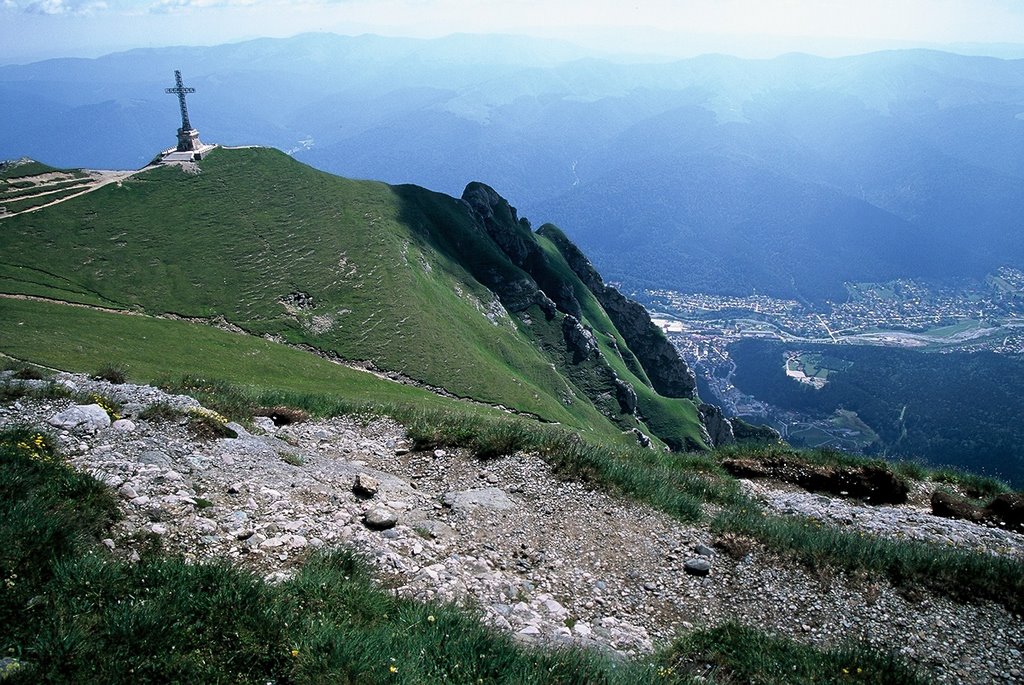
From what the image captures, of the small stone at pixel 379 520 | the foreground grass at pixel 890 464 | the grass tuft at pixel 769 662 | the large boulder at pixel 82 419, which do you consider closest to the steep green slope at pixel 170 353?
the large boulder at pixel 82 419

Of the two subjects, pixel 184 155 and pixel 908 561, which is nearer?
pixel 908 561

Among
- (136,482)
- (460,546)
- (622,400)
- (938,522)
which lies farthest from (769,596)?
Answer: (622,400)

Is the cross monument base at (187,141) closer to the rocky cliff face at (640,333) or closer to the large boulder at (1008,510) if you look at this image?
the rocky cliff face at (640,333)

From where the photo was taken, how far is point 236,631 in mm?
6098

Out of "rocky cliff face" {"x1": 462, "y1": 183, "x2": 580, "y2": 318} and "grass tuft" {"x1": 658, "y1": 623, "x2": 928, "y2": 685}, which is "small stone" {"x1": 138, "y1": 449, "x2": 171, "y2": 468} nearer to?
"grass tuft" {"x1": 658, "y1": 623, "x2": 928, "y2": 685}

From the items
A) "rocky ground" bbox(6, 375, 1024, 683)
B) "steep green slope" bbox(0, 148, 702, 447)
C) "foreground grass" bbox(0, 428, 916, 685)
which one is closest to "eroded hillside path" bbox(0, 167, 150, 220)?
"steep green slope" bbox(0, 148, 702, 447)

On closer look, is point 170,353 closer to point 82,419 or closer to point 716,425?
point 82,419

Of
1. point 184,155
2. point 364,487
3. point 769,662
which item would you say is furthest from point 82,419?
point 184,155

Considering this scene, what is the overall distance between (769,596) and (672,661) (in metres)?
3.18

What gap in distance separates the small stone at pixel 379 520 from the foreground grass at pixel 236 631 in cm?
178

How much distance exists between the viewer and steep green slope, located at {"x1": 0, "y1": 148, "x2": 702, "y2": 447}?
55000mm

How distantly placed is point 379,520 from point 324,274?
58.2 m

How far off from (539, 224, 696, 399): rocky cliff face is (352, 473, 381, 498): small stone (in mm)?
124851

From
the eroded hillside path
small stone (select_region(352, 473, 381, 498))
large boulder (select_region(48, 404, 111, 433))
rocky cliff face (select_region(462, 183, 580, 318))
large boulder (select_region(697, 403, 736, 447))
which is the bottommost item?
large boulder (select_region(697, 403, 736, 447))
